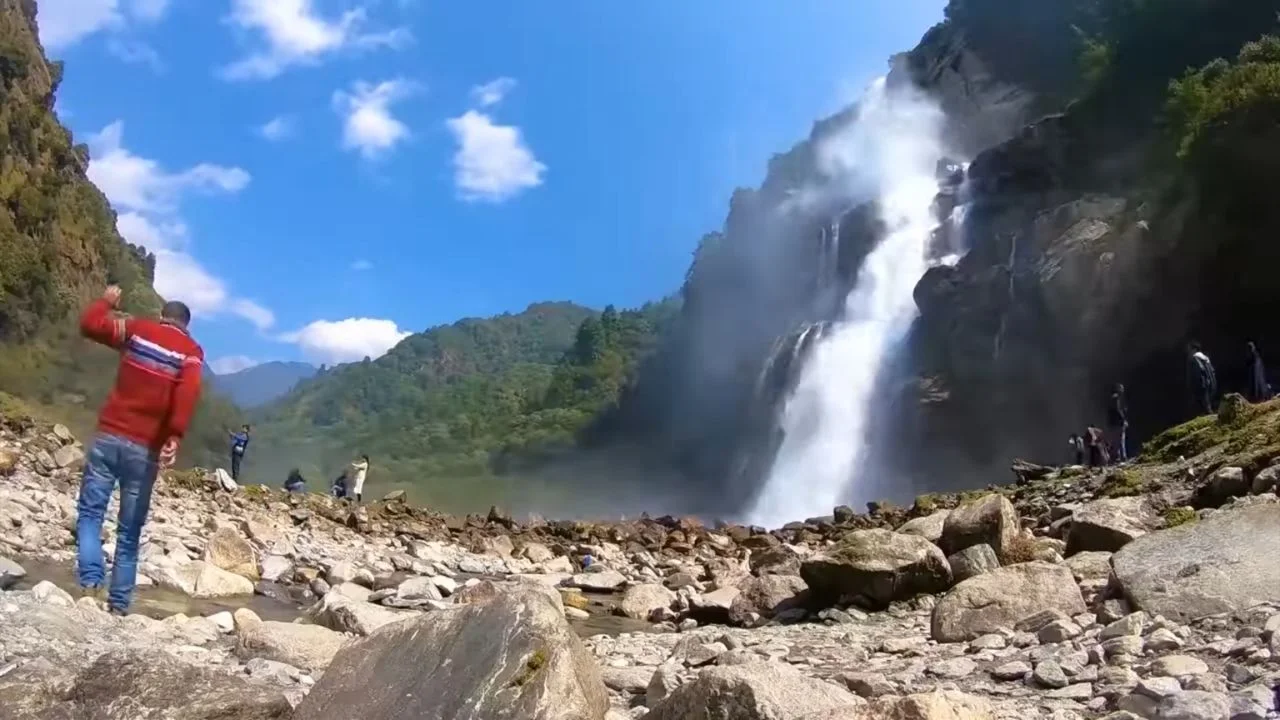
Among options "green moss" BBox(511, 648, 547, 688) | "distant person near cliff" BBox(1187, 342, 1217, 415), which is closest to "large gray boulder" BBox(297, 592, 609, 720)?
"green moss" BBox(511, 648, 547, 688)

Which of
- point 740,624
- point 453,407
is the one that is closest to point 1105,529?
point 740,624

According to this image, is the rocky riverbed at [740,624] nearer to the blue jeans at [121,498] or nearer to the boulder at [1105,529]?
the boulder at [1105,529]

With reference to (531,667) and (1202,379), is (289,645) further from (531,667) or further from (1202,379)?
(1202,379)

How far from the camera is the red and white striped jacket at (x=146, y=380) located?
5.28 m

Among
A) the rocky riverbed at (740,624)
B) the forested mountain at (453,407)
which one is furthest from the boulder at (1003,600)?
the forested mountain at (453,407)

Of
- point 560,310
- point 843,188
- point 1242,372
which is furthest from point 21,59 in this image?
point 560,310

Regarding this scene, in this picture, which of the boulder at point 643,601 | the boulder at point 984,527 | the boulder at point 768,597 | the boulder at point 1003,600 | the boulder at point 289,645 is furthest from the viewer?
the boulder at point 643,601

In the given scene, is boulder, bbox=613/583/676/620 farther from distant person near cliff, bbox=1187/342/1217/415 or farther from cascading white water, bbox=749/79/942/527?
cascading white water, bbox=749/79/942/527

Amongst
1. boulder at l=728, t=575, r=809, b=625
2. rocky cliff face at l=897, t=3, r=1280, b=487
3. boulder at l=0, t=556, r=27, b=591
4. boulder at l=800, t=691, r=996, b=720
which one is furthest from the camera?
rocky cliff face at l=897, t=3, r=1280, b=487

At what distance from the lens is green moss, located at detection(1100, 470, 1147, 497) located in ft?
36.2

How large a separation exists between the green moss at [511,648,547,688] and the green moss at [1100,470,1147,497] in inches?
378

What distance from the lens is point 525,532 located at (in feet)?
65.7

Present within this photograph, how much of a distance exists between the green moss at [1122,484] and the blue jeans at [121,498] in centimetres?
995

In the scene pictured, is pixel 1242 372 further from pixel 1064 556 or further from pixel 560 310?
pixel 560 310
